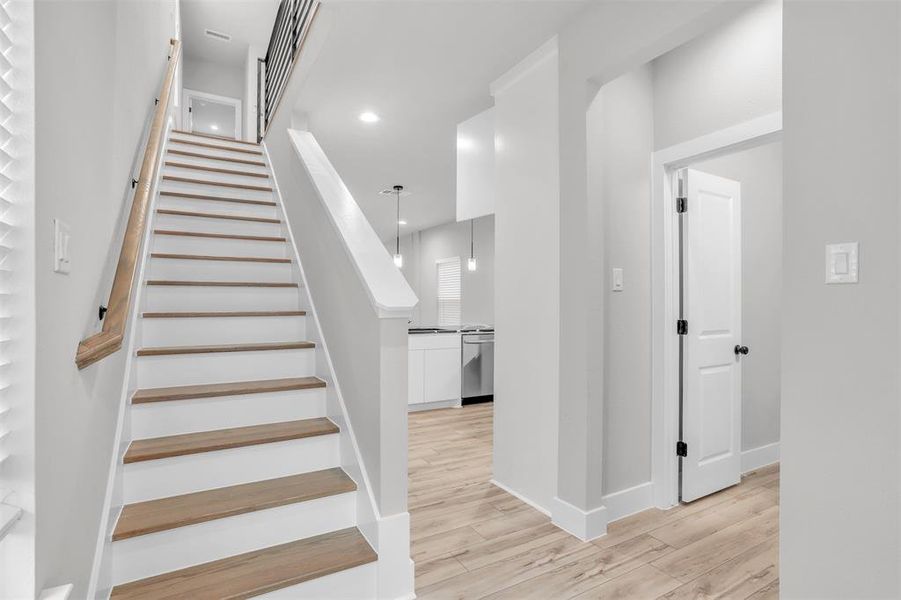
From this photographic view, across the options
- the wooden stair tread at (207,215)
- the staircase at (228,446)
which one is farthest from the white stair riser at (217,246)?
the wooden stair tread at (207,215)

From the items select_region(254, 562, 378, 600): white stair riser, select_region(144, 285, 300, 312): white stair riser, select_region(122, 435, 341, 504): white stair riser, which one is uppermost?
select_region(144, 285, 300, 312): white stair riser

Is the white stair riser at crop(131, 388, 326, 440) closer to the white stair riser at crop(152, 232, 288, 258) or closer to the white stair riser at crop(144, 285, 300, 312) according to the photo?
the white stair riser at crop(144, 285, 300, 312)

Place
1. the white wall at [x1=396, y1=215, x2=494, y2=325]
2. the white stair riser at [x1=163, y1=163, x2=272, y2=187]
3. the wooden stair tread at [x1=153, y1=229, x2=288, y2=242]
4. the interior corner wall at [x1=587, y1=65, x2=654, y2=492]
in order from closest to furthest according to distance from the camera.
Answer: the interior corner wall at [x1=587, y1=65, x2=654, y2=492] < the wooden stair tread at [x1=153, y1=229, x2=288, y2=242] < the white stair riser at [x1=163, y1=163, x2=272, y2=187] < the white wall at [x1=396, y1=215, x2=494, y2=325]

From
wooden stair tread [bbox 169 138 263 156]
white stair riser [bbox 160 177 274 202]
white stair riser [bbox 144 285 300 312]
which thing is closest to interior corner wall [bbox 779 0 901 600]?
white stair riser [bbox 144 285 300 312]

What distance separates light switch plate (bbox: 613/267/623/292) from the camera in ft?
8.17

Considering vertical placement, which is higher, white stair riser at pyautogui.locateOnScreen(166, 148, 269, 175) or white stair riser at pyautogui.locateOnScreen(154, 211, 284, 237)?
white stair riser at pyautogui.locateOnScreen(166, 148, 269, 175)

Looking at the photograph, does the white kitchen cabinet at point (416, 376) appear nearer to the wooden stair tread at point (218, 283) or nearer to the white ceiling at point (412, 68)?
the white ceiling at point (412, 68)

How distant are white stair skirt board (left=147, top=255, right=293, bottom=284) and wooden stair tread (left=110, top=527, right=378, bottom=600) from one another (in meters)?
1.87

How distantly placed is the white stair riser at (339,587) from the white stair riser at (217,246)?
2367 mm

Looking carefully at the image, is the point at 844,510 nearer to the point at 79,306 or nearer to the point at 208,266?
the point at 79,306

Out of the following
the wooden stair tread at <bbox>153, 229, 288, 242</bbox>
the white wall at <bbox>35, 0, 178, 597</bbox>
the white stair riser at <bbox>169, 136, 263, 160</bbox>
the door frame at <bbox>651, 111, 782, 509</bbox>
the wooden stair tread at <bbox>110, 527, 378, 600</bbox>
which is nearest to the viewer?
the white wall at <bbox>35, 0, 178, 597</bbox>

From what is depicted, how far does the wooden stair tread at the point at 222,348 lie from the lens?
2.25m

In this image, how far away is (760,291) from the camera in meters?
3.41

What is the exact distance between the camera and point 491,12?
2234mm
